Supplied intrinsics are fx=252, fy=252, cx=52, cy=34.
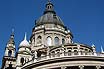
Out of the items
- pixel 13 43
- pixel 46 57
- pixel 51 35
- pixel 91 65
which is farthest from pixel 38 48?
pixel 91 65

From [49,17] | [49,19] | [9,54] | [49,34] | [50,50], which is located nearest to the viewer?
[50,50]

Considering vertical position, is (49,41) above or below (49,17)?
below

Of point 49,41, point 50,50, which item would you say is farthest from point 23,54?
point 49,41

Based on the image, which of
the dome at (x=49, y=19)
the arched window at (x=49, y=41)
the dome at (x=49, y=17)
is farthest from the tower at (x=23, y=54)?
the dome at (x=49, y=17)

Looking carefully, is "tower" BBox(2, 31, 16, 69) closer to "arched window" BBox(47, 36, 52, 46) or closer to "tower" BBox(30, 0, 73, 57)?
"tower" BBox(30, 0, 73, 57)

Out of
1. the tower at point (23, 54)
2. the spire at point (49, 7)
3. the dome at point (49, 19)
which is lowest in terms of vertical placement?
the tower at point (23, 54)

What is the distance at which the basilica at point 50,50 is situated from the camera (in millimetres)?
43781

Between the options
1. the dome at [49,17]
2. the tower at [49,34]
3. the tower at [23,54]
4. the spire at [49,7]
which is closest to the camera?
the tower at [23,54]

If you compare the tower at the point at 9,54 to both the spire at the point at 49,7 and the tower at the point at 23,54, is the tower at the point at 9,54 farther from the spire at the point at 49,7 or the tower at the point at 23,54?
the spire at the point at 49,7

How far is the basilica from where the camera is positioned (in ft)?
144

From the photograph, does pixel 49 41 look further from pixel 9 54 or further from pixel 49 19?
pixel 9 54

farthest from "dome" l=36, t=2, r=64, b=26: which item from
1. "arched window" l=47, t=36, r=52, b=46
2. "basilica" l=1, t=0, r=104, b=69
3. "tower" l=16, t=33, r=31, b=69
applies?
"tower" l=16, t=33, r=31, b=69

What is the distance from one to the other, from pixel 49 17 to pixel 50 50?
16.4 meters

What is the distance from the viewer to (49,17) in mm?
71062
